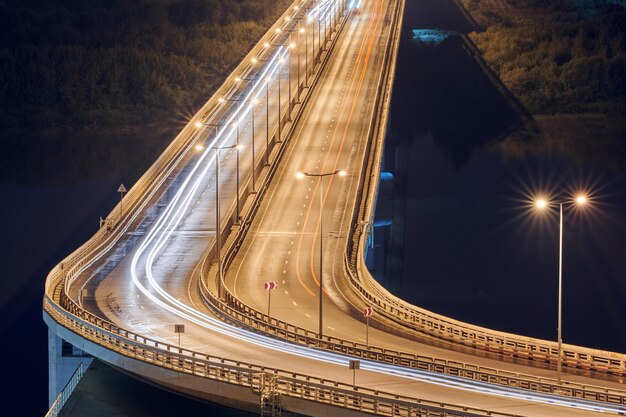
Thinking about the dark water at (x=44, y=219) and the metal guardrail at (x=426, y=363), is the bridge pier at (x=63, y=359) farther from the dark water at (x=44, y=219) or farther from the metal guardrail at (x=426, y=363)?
the metal guardrail at (x=426, y=363)

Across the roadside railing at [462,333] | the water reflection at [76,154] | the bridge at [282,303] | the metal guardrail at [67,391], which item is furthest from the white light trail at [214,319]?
the water reflection at [76,154]

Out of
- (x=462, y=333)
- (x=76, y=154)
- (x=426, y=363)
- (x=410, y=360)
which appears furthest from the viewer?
(x=76, y=154)

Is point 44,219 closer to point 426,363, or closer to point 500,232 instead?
point 500,232

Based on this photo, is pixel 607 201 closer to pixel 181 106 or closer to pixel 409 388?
pixel 181 106

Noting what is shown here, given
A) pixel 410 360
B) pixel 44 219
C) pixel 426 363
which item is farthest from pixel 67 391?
pixel 44 219

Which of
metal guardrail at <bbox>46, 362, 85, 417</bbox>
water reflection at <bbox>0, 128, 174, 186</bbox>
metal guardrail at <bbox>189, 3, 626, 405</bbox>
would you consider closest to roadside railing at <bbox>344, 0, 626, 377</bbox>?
metal guardrail at <bbox>189, 3, 626, 405</bbox>

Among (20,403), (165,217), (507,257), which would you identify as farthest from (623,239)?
(20,403)

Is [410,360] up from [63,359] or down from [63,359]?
up
